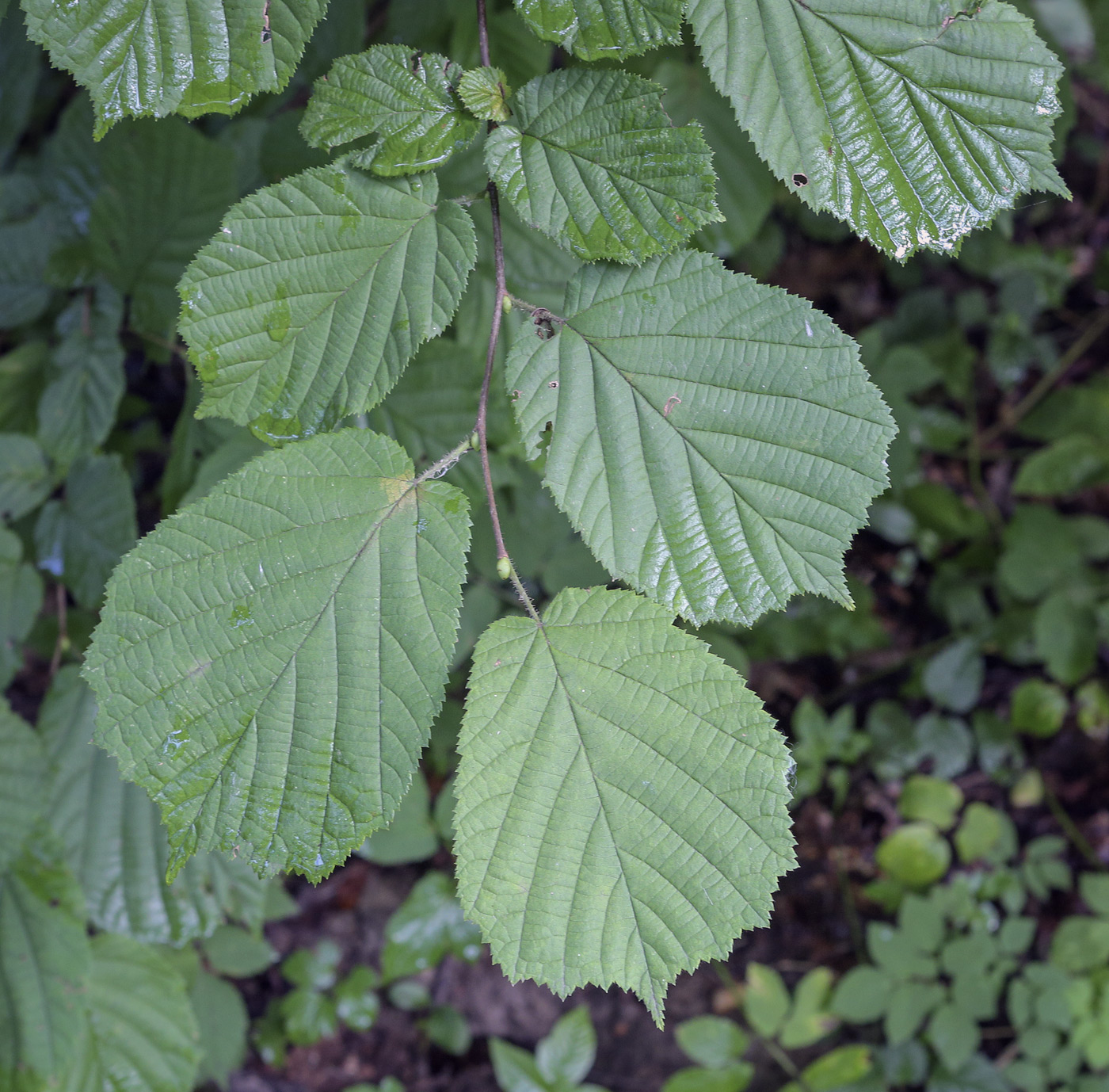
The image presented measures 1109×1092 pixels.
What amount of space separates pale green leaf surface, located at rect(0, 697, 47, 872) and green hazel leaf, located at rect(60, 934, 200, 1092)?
0.48 m

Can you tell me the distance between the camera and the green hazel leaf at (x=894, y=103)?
1023 mm

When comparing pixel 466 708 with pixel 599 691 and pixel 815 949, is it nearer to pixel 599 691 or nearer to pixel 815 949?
pixel 599 691

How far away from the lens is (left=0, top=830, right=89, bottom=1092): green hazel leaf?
6.01ft

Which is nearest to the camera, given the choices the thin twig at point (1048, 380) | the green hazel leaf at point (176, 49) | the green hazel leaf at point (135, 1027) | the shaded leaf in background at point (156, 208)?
the green hazel leaf at point (176, 49)

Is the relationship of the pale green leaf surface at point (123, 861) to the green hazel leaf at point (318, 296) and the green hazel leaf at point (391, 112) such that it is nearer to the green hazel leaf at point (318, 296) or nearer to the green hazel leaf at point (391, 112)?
the green hazel leaf at point (318, 296)

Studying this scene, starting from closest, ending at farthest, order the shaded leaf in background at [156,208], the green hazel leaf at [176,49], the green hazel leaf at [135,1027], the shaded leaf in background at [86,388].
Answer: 1. the green hazel leaf at [176,49]
2. the shaded leaf in background at [156,208]
3. the shaded leaf in background at [86,388]
4. the green hazel leaf at [135,1027]

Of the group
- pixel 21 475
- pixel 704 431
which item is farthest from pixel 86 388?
pixel 704 431

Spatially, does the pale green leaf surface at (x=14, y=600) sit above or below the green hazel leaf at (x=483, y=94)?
below

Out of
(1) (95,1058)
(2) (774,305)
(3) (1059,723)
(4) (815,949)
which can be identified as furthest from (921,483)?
(1) (95,1058)

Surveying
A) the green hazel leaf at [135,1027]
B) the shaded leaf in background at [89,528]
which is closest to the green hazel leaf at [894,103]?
the shaded leaf in background at [89,528]

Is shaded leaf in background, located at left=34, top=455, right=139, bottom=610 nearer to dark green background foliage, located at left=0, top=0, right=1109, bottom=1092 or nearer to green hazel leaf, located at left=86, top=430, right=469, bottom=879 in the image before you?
dark green background foliage, located at left=0, top=0, right=1109, bottom=1092

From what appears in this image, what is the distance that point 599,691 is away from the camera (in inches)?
41.6

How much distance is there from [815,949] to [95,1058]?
2308mm

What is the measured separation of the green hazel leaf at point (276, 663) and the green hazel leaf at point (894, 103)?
0.67 m
